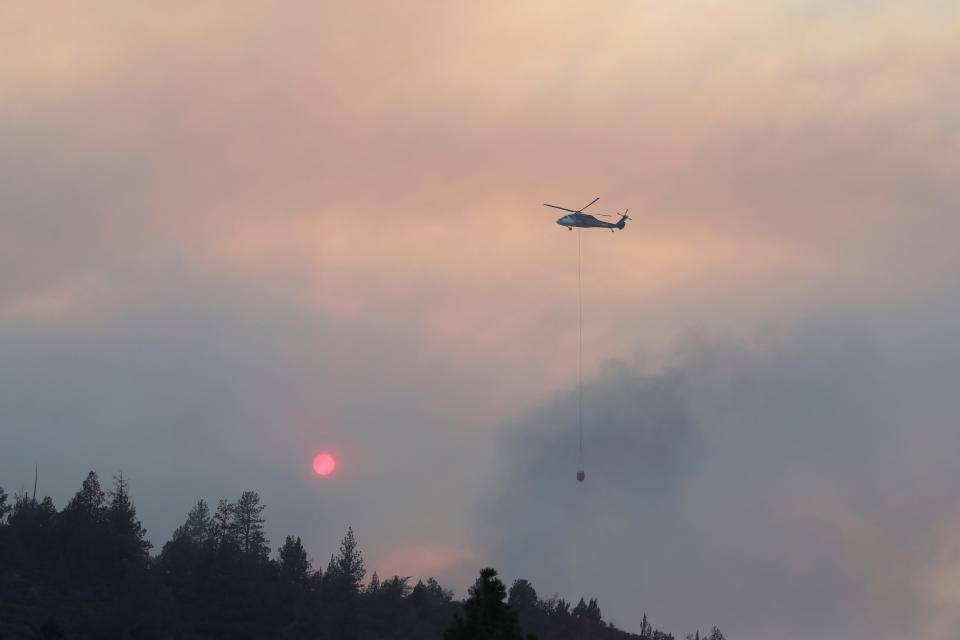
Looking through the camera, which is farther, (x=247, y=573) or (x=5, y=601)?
(x=247, y=573)

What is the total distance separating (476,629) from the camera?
289ft

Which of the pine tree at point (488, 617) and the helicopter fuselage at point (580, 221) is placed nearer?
the pine tree at point (488, 617)

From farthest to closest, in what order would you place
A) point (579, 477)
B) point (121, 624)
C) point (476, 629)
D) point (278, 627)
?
point (278, 627), point (121, 624), point (579, 477), point (476, 629)

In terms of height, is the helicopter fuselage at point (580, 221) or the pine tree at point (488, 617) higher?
the helicopter fuselage at point (580, 221)

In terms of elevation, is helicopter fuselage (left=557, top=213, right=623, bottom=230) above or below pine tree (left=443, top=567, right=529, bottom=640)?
above

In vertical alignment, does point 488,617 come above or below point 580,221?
below

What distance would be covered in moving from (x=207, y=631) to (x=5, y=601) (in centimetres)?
2600

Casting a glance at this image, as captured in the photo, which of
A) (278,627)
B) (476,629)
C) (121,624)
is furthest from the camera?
(278,627)

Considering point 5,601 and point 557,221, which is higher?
point 557,221

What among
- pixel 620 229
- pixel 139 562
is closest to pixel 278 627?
pixel 139 562

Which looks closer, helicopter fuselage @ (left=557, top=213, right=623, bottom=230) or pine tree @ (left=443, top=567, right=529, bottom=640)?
pine tree @ (left=443, top=567, right=529, bottom=640)

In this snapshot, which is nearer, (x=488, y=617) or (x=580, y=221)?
(x=488, y=617)

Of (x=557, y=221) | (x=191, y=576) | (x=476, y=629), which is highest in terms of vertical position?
(x=557, y=221)

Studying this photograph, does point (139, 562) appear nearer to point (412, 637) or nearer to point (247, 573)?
point (247, 573)
